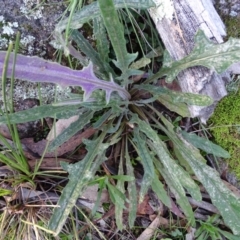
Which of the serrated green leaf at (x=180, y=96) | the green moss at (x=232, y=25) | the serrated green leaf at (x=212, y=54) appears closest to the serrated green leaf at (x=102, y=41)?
the serrated green leaf at (x=180, y=96)

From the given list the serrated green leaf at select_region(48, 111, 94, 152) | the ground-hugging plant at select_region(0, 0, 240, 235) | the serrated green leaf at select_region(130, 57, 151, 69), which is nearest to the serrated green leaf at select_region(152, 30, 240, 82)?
the ground-hugging plant at select_region(0, 0, 240, 235)

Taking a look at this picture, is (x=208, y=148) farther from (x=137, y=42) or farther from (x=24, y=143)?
(x=24, y=143)

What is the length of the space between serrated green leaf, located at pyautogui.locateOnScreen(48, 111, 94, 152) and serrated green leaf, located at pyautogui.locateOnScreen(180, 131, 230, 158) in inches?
13.2

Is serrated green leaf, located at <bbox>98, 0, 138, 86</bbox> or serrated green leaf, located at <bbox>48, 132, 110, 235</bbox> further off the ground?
serrated green leaf, located at <bbox>98, 0, 138, 86</bbox>

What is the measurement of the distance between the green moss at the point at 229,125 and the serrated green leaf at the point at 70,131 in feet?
1.55

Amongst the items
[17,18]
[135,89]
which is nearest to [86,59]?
[135,89]

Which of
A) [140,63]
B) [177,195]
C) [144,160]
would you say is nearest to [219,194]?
[177,195]

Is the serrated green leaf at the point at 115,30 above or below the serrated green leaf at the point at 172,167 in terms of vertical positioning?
above

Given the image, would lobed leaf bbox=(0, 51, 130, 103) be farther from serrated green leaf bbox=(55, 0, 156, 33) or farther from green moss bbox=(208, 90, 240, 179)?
green moss bbox=(208, 90, 240, 179)

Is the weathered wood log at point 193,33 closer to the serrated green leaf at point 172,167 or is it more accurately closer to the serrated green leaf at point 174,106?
the serrated green leaf at point 174,106

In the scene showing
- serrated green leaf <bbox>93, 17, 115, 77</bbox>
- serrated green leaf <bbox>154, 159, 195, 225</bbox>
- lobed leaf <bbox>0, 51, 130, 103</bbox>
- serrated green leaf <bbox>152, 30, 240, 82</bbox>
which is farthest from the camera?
serrated green leaf <bbox>154, 159, 195, 225</bbox>

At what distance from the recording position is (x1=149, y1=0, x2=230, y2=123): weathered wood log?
4.05 feet

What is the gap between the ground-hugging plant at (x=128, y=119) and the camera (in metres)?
1.16

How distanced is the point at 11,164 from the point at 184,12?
30.3 inches
